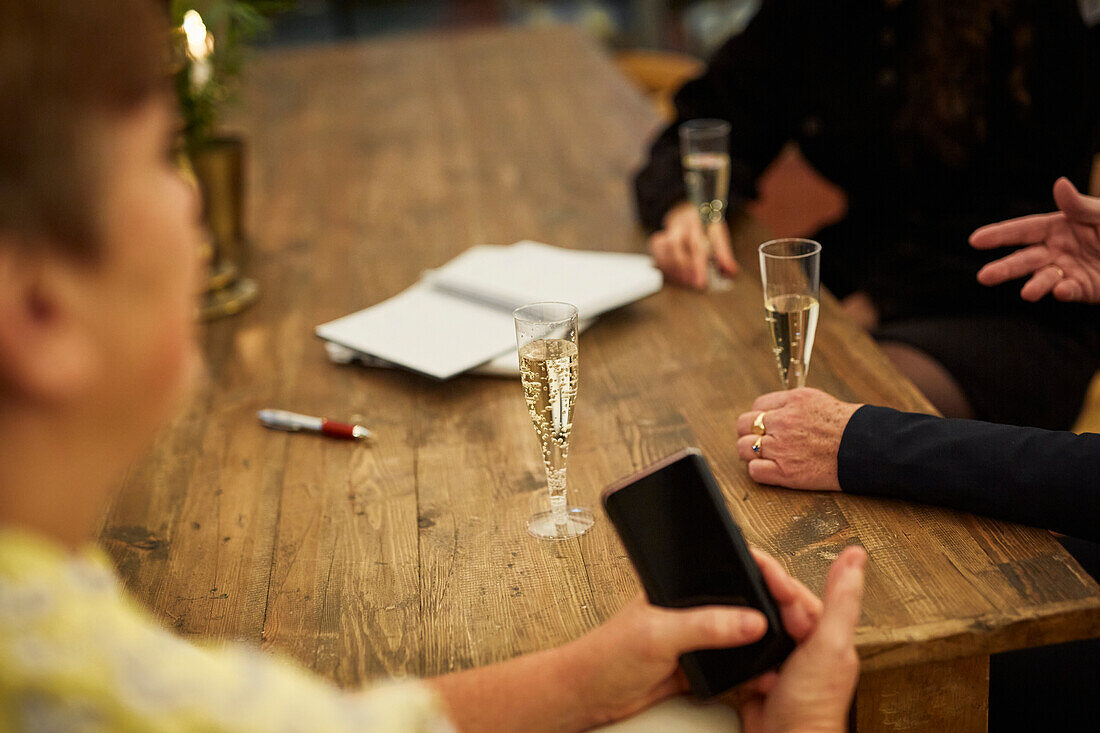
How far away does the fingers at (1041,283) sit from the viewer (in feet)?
4.46

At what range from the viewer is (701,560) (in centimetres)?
80

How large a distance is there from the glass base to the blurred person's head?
18.8 inches

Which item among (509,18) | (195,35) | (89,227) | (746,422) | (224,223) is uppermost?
(89,227)

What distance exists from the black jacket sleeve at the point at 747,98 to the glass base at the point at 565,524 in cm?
98

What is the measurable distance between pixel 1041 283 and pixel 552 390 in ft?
2.48

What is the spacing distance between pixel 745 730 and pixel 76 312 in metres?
0.60

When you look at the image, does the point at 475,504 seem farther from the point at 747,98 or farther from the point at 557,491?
the point at 747,98

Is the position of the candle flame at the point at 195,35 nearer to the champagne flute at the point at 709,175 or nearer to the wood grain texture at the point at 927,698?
the champagne flute at the point at 709,175

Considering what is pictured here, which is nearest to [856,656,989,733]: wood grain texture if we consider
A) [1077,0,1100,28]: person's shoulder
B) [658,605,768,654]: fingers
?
[658,605,768,654]: fingers

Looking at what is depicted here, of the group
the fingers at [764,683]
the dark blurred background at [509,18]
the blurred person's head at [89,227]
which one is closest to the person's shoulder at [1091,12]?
the fingers at [764,683]

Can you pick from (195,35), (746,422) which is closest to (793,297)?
(746,422)

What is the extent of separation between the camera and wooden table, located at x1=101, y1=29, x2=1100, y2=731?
0.86m

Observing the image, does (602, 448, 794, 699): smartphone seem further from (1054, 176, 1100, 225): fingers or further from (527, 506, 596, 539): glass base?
(1054, 176, 1100, 225): fingers

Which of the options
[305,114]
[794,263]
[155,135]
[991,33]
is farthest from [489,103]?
[155,135]
